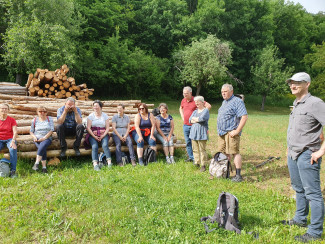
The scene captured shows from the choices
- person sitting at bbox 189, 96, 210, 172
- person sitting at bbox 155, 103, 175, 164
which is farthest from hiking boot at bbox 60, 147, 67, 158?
person sitting at bbox 189, 96, 210, 172

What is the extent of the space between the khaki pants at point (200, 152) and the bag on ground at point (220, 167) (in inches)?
24.8

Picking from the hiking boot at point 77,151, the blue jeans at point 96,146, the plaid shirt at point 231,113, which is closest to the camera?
the plaid shirt at point 231,113

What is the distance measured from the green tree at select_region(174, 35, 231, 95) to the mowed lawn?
2266cm

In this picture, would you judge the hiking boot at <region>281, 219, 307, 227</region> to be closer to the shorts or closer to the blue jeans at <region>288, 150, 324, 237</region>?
the blue jeans at <region>288, 150, 324, 237</region>

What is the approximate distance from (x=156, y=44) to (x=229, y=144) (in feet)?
107

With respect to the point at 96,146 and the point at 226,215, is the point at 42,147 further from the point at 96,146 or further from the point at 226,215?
the point at 226,215

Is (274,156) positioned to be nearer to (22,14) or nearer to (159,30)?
(22,14)

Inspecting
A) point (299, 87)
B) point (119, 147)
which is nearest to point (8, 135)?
point (119, 147)

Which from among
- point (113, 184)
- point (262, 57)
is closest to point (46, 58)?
point (113, 184)

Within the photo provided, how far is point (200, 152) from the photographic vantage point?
6641mm

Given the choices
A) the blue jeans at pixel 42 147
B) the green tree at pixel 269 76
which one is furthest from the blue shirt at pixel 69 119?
the green tree at pixel 269 76

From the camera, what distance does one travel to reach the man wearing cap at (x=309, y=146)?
3473 millimetres

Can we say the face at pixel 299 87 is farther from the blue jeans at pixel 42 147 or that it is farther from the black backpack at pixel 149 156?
the blue jeans at pixel 42 147

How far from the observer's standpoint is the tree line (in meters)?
19.5
